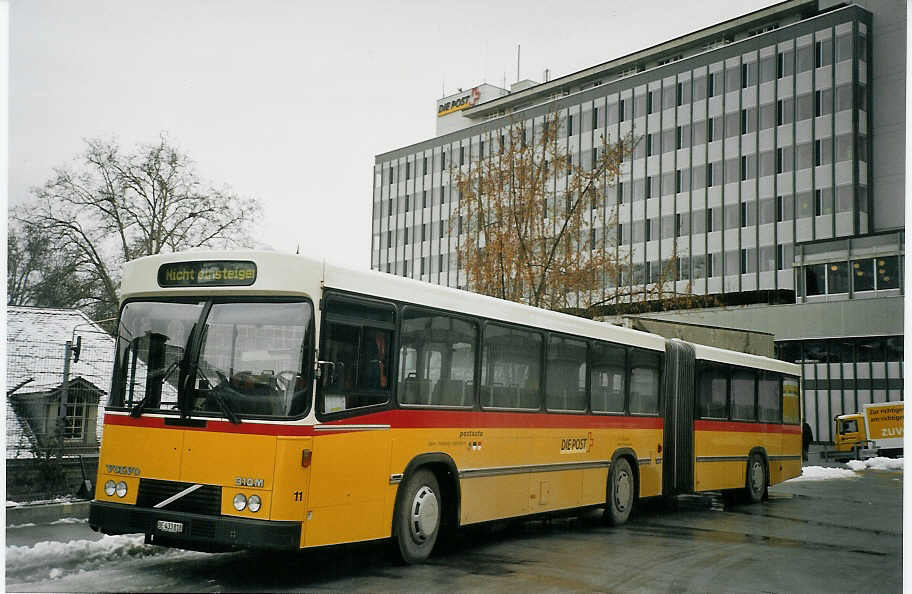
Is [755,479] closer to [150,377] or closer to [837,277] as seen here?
[150,377]

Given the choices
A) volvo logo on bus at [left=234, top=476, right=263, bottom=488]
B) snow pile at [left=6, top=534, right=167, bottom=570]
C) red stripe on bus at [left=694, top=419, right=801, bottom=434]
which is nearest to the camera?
volvo logo on bus at [left=234, top=476, right=263, bottom=488]

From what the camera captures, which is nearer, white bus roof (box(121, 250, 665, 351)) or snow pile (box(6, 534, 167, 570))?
white bus roof (box(121, 250, 665, 351))

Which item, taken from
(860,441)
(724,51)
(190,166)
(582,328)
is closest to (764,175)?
(724,51)

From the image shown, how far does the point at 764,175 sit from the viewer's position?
54.2 metres

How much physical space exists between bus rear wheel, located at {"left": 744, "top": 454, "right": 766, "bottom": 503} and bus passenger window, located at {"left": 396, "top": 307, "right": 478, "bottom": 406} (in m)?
9.31

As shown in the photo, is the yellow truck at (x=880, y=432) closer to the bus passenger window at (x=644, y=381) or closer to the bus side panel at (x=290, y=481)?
the bus passenger window at (x=644, y=381)

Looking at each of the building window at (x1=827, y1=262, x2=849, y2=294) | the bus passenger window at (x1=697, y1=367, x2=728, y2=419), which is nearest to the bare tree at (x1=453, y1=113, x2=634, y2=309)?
the bus passenger window at (x1=697, y1=367, x2=728, y2=419)

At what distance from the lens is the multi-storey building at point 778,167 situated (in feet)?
137

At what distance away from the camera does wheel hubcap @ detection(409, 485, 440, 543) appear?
381 inches

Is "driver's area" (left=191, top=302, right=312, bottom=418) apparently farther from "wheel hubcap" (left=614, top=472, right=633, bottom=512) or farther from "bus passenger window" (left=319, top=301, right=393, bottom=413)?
"wheel hubcap" (left=614, top=472, right=633, bottom=512)

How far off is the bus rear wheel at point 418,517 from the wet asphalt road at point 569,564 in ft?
0.60

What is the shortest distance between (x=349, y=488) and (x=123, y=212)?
30402 mm

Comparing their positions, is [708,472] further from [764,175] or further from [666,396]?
[764,175]

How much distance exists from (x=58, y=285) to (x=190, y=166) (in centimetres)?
1365
